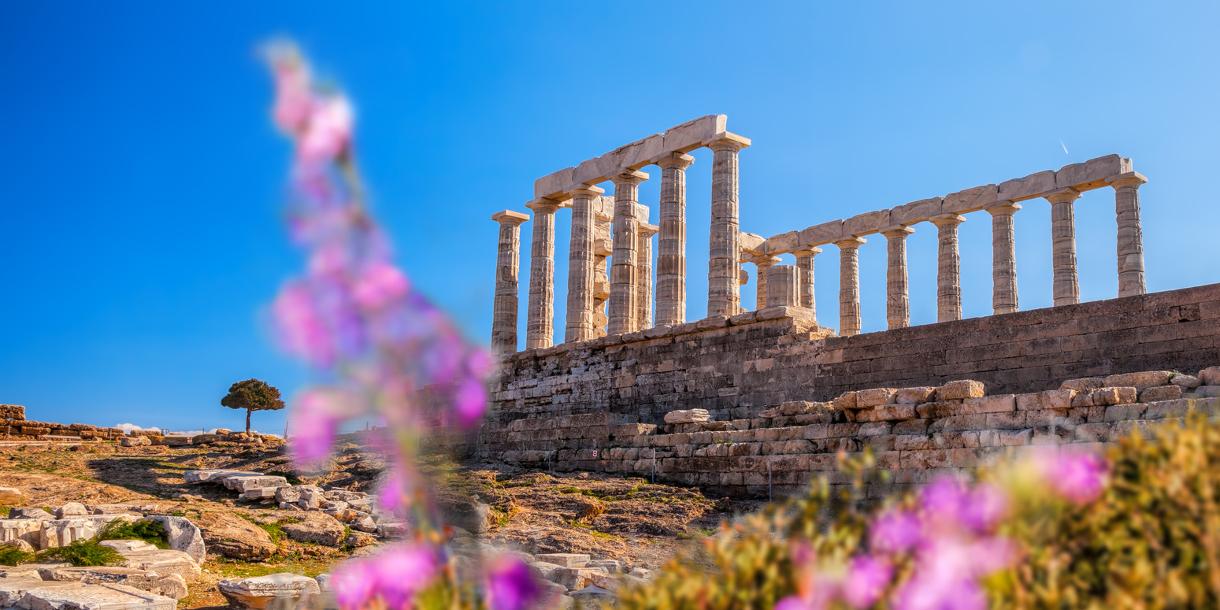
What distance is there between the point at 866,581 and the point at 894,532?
0.33 meters

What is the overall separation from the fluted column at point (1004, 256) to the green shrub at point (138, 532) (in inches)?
971

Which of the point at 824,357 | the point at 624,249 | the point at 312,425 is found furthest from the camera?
the point at 624,249

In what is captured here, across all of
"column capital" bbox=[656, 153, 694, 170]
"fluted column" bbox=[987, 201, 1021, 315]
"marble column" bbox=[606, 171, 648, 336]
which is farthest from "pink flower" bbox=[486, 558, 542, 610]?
"fluted column" bbox=[987, 201, 1021, 315]

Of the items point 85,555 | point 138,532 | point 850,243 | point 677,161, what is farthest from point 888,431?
point 850,243

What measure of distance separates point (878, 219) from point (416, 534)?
31.3 metres

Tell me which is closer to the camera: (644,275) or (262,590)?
(262,590)

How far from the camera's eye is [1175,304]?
1499cm

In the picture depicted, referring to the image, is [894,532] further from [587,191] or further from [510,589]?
[587,191]

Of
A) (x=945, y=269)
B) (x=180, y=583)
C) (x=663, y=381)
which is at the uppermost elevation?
(x=945, y=269)

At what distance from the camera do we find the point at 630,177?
29578mm

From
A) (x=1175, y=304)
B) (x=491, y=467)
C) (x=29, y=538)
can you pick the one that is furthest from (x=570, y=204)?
(x=29, y=538)

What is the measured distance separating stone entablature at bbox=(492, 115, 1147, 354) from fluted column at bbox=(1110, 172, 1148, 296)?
0.03 m

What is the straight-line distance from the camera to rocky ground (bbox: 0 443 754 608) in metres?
12.1

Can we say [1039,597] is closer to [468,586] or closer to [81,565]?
[468,586]
